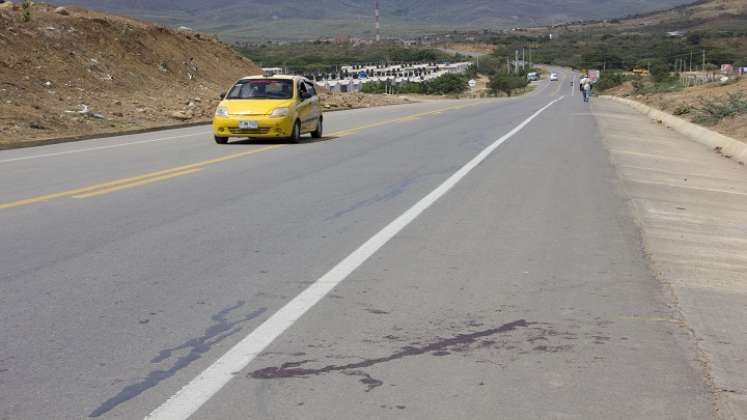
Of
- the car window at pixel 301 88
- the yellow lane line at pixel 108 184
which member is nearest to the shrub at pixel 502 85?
the car window at pixel 301 88

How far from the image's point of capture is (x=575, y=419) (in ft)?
17.5

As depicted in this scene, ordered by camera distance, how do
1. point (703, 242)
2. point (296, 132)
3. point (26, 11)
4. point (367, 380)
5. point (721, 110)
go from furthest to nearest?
point (26, 11)
point (721, 110)
point (296, 132)
point (703, 242)
point (367, 380)

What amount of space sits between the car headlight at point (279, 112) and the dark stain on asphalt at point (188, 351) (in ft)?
52.2

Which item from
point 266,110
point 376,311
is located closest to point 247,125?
point 266,110

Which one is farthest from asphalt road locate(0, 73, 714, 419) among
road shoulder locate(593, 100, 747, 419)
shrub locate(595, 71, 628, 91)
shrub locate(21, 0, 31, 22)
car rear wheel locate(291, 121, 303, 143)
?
shrub locate(595, 71, 628, 91)

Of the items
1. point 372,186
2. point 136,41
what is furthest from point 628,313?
point 136,41

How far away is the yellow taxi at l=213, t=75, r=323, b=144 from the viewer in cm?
2316

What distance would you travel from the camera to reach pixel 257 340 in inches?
263

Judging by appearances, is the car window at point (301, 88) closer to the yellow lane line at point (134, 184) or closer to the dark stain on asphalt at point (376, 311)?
the yellow lane line at point (134, 184)

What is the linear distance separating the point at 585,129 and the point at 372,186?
1715 cm

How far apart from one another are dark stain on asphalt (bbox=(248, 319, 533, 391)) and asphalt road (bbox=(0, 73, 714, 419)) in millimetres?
22

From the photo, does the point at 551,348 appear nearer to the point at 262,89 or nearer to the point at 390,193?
the point at 390,193

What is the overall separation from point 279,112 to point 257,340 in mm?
17017

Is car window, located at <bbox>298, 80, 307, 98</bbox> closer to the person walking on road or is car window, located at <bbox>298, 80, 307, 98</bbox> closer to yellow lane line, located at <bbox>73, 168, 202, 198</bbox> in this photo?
yellow lane line, located at <bbox>73, 168, 202, 198</bbox>
